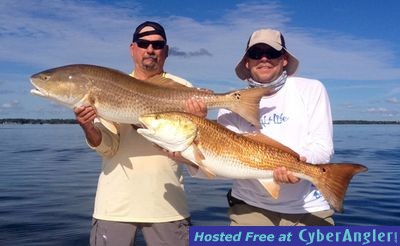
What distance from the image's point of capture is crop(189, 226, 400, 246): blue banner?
4.73 metres

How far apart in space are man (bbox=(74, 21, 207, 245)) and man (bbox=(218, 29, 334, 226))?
0.81 metres

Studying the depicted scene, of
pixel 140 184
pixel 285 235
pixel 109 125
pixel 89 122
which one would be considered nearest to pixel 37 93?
pixel 89 122

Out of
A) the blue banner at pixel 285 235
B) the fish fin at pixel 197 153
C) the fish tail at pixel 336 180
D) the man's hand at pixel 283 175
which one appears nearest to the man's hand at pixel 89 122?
the fish fin at pixel 197 153

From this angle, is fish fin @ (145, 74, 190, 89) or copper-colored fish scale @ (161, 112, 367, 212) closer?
copper-colored fish scale @ (161, 112, 367, 212)

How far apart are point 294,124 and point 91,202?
1118 cm

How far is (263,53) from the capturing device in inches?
219

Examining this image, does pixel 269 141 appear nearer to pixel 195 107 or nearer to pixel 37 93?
pixel 195 107

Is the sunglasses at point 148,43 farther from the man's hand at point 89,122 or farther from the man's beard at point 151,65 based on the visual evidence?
the man's hand at point 89,122

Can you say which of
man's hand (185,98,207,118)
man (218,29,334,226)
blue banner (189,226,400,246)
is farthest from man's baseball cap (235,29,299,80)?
blue banner (189,226,400,246)

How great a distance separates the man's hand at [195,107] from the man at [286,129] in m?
0.60

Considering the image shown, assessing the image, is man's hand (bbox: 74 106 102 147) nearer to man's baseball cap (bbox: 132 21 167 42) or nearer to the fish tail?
man's baseball cap (bbox: 132 21 167 42)

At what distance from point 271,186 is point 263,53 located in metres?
1.53

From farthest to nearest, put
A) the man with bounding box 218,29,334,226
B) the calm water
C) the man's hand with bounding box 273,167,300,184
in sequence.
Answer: the calm water < the man with bounding box 218,29,334,226 < the man's hand with bounding box 273,167,300,184

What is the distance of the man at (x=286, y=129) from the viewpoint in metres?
5.46
